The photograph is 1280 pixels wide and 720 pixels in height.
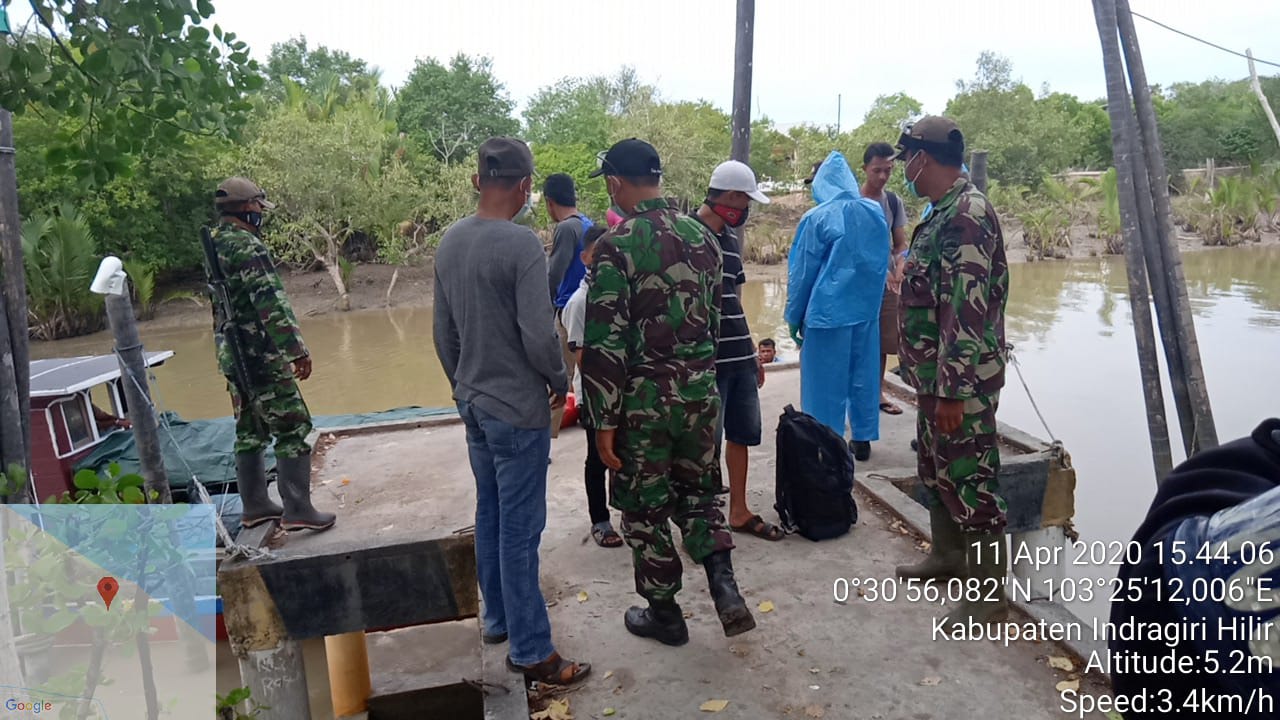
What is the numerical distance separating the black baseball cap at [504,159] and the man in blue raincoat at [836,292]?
7.32ft

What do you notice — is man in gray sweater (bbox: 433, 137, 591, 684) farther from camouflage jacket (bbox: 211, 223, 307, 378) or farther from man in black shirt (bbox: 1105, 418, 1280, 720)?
man in black shirt (bbox: 1105, 418, 1280, 720)

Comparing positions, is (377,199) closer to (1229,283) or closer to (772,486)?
(772,486)

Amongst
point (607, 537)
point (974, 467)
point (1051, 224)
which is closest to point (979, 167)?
point (974, 467)

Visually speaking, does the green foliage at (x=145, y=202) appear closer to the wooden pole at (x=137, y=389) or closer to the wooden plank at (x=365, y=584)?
the wooden pole at (x=137, y=389)

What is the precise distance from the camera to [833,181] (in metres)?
5.09

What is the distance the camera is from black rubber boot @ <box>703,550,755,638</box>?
3264mm

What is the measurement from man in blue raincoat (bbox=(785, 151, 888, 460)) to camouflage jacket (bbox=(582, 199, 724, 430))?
1800 millimetres

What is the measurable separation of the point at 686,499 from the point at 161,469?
3.86 meters

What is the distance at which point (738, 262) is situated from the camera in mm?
4242

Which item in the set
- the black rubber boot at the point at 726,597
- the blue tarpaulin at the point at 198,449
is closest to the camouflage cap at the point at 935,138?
the black rubber boot at the point at 726,597

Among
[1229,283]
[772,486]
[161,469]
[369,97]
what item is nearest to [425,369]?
[161,469]

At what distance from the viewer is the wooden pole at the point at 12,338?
256 cm

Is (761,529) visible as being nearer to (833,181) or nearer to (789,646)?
(789,646)

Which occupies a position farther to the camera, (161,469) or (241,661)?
(161,469)
